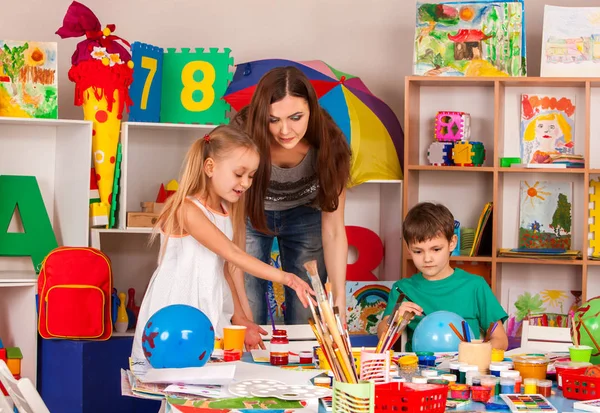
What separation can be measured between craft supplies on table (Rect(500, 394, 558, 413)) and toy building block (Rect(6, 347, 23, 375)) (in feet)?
6.73

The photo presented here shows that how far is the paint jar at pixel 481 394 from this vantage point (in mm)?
1493

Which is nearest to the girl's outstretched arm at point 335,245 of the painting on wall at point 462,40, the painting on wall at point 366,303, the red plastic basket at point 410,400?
the painting on wall at point 366,303

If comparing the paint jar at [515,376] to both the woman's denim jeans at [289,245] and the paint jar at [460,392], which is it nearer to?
the paint jar at [460,392]

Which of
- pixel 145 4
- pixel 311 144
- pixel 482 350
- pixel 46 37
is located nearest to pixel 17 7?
pixel 46 37

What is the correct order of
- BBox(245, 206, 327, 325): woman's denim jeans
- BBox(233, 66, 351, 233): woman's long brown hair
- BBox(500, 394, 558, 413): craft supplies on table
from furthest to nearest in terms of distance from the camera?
BBox(245, 206, 327, 325): woman's denim jeans → BBox(233, 66, 351, 233): woman's long brown hair → BBox(500, 394, 558, 413): craft supplies on table

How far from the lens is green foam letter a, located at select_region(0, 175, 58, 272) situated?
10.7 ft

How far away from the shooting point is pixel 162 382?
61.2 inches

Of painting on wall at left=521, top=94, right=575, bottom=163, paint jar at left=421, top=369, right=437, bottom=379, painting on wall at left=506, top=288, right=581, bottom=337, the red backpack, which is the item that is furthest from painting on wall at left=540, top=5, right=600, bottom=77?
paint jar at left=421, top=369, right=437, bottom=379

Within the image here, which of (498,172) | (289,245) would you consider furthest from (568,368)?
(498,172)

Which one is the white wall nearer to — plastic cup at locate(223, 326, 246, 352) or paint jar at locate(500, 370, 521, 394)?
plastic cup at locate(223, 326, 246, 352)

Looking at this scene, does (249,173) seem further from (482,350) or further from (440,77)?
(440,77)

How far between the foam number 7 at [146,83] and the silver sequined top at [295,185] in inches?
34.0

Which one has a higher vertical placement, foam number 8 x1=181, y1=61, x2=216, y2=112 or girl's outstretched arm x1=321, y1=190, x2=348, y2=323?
foam number 8 x1=181, y1=61, x2=216, y2=112

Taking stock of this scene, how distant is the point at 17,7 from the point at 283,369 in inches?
92.8
